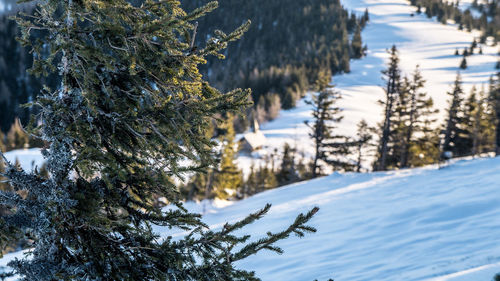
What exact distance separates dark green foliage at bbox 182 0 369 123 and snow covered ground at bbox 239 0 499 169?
195 inches

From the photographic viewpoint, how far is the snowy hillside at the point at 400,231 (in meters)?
7.67

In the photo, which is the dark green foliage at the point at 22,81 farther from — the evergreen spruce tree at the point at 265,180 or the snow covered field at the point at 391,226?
the evergreen spruce tree at the point at 265,180

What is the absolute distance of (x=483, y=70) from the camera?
92.5 m

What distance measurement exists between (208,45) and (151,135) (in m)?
0.91

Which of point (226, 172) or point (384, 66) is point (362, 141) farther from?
point (384, 66)

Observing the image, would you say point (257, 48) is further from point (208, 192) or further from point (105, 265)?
point (105, 265)

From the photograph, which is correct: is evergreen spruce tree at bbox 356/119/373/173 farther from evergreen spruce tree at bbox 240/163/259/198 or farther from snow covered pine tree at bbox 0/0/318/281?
snow covered pine tree at bbox 0/0/318/281

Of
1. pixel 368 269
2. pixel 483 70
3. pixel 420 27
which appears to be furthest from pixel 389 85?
pixel 420 27

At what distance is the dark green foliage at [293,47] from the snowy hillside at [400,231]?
63.2m

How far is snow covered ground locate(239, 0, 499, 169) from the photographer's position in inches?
2670

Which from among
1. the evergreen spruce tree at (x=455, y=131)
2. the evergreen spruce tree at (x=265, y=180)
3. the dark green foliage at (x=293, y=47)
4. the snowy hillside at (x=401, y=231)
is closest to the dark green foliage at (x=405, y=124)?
the evergreen spruce tree at (x=455, y=131)

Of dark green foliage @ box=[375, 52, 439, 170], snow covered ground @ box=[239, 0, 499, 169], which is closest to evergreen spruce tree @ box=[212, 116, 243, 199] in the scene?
dark green foliage @ box=[375, 52, 439, 170]

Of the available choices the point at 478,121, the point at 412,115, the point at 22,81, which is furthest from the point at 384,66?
the point at 22,81

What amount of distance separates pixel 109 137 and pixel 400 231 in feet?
31.9
